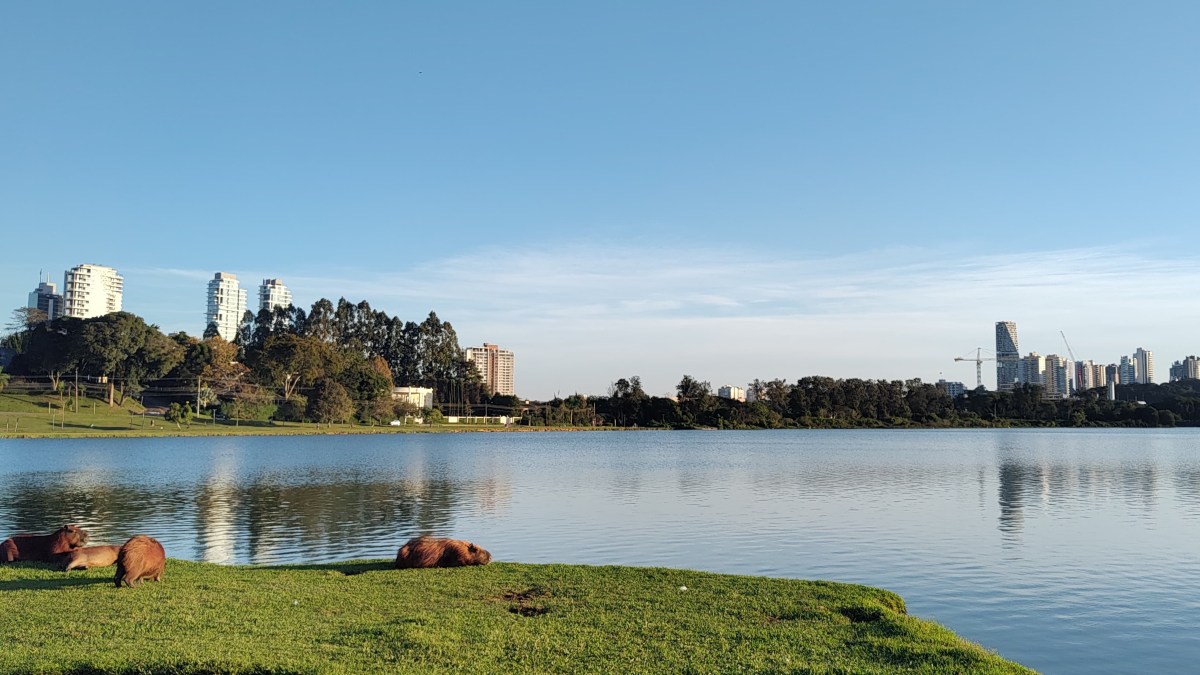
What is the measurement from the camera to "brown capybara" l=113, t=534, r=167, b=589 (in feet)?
48.3

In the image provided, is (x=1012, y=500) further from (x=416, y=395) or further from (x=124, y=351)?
(x=416, y=395)

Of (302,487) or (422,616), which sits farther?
(302,487)

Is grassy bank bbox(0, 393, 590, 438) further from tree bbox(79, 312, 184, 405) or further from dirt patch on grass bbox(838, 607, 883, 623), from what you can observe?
dirt patch on grass bbox(838, 607, 883, 623)

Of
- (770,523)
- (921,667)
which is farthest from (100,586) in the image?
(770,523)

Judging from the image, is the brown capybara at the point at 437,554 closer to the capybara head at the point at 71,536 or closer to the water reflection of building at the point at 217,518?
the water reflection of building at the point at 217,518

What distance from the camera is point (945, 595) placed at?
18312 millimetres

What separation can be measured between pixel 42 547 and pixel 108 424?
119m

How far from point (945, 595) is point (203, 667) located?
14.9m

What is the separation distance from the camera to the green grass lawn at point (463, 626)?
9828mm

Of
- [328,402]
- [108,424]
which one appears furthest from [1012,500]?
[108,424]

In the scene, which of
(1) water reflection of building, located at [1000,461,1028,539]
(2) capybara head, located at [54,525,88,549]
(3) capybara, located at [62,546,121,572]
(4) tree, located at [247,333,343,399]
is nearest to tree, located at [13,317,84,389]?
(4) tree, located at [247,333,343,399]

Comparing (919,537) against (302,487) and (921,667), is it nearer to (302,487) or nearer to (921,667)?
(921,667)

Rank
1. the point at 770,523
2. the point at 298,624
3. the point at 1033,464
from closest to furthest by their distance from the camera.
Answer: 1. the point at 298,624
2. the point at 770,523
3. the point at 1033,464

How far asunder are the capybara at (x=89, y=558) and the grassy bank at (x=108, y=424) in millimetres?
99303
